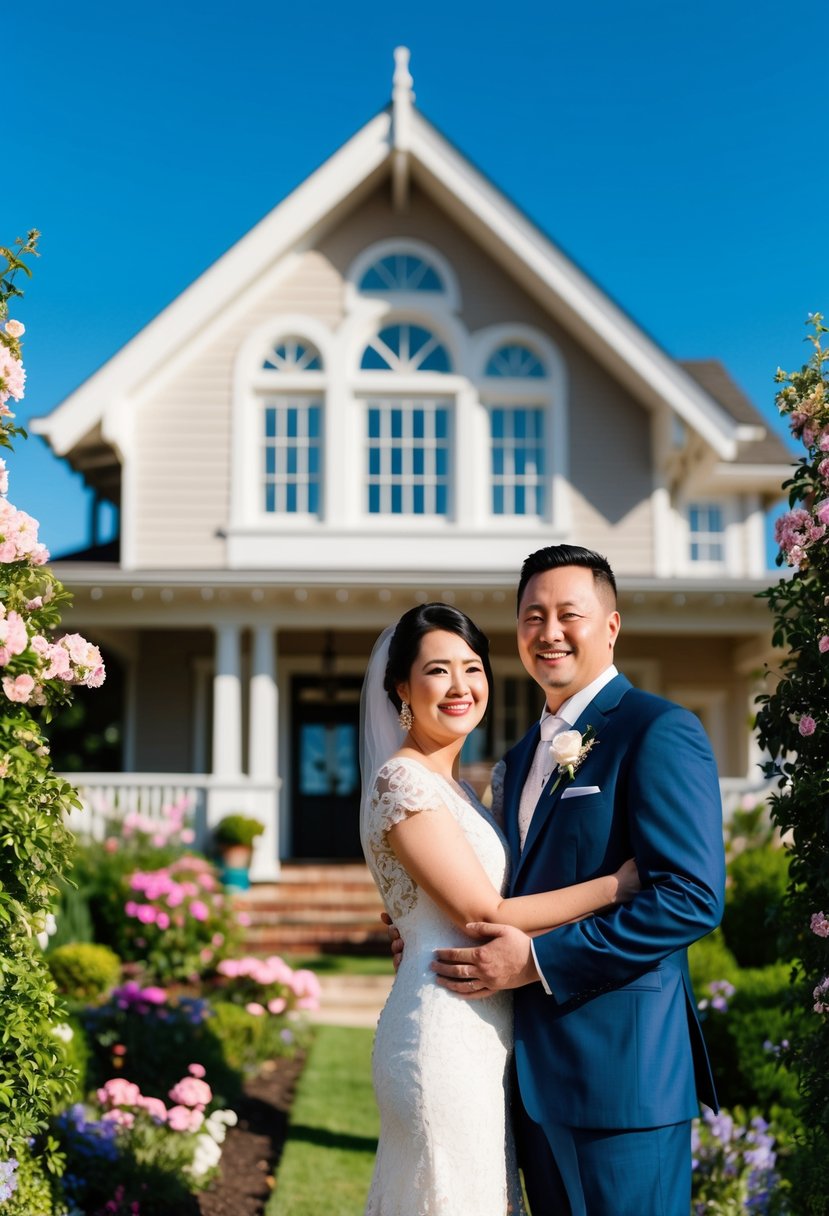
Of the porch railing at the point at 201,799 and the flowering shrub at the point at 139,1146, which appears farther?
the porch railing at the point at 201,799

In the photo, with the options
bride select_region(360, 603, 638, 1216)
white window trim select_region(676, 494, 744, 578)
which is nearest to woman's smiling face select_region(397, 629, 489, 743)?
bride select_region(360, 603, 638, 1216)

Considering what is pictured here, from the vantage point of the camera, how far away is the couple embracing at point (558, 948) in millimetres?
3182

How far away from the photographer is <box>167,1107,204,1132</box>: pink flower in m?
5.92

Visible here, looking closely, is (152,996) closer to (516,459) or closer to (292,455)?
(292,455)

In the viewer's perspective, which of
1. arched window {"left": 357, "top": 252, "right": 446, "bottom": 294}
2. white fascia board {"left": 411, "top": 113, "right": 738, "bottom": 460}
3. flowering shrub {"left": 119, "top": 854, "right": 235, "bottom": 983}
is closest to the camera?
flowering shrub {"left": 119, "top": 854, "right": 235, "bottom": 983}

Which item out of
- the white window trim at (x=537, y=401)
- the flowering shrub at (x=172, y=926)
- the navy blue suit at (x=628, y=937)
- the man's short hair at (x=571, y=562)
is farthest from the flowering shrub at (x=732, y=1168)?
the white window trim at (x=537, y=401)

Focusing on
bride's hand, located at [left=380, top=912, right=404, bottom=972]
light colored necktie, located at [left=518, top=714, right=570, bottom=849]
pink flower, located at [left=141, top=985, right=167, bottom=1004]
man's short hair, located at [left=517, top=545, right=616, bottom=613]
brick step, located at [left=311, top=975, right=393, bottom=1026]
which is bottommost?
brick step, located at [left=311, top=975, right=393, bottom=1026]

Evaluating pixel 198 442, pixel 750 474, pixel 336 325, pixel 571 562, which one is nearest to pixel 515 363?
pixel 336 325

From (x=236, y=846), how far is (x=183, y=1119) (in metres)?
7.36

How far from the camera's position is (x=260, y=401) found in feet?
49.6

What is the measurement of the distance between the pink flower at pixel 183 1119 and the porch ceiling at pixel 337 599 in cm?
792

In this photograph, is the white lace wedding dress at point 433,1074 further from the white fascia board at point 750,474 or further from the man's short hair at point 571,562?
the white fascia board at point 750,474

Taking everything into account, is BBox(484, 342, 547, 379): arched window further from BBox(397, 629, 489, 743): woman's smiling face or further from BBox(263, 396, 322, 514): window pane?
BBox(397, 629, 489, 743): woman's smiling face

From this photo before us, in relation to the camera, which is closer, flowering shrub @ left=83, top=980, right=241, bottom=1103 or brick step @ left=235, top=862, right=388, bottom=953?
flowering shrub @ left=83, top=980, right=241, bottom=1103
